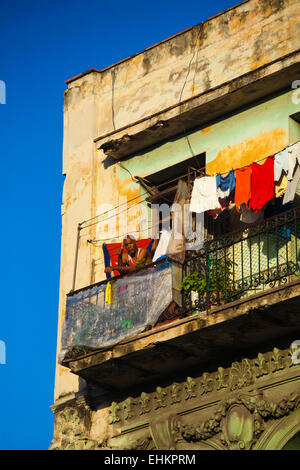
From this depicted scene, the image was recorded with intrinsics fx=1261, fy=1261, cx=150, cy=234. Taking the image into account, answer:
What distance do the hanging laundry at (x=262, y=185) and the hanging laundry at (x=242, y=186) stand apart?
0.07 meters

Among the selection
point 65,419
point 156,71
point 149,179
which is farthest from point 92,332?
point 156,71

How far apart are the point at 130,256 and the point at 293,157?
8.64 feet

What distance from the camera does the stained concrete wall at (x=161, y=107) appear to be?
15695 millimetres

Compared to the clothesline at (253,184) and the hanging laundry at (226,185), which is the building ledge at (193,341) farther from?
the hanging laundry at (226,185)

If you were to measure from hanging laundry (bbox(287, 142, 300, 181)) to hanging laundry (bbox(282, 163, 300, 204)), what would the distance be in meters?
0.05

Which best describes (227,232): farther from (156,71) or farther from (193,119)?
(156,71)

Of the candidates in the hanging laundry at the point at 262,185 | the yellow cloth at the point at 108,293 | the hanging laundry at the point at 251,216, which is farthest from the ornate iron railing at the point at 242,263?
the yellow cloth at the point at 108,293

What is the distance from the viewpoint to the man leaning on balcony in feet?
51.6

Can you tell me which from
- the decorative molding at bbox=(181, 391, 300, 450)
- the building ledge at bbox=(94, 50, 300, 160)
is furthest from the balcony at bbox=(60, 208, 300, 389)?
the building ledge at bbox=(94, 50, 300, 160)

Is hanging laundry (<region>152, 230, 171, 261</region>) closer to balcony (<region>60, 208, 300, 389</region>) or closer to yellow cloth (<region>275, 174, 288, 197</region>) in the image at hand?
balcony (<region>60, 208, 300, 389</region>)

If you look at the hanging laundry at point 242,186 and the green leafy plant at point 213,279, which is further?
Answer: the hanging laundry at point 242,186

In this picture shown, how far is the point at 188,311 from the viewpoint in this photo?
48.2 feet

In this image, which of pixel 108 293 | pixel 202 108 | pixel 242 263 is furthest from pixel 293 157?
pixel 108 293

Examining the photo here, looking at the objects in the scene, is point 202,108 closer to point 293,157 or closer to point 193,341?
point 293,157
